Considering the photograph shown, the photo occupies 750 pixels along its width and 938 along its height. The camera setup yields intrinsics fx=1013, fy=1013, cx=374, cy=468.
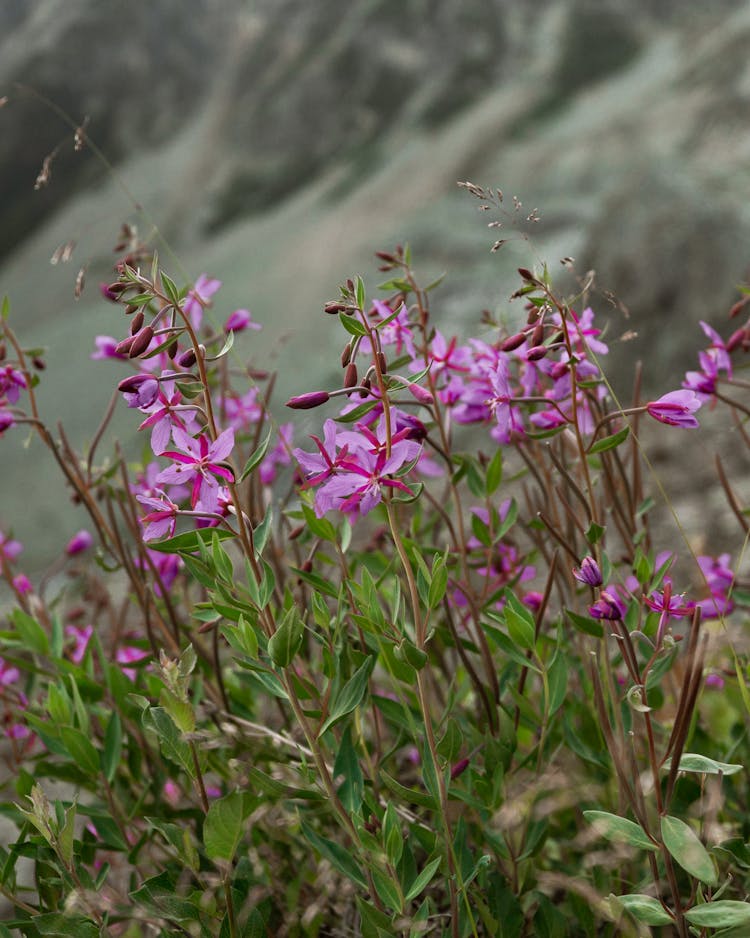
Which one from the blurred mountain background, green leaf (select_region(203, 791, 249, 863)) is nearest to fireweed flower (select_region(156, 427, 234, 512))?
green leaf (select_region(203, 791, 249, 863))

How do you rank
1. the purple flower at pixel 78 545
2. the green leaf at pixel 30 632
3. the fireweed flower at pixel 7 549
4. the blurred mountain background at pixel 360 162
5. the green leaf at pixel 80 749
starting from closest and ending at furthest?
the green leaf at pixel 80 749
the green leaf at pixel 30 632
the fireweed flower at pixel 7 549
the purple flower at pixel 78 545
the blurred mountain background at pixel 360 162

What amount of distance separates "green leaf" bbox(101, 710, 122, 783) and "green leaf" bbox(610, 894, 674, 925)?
0.52 meters

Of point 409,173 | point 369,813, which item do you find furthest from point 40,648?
point 409,173

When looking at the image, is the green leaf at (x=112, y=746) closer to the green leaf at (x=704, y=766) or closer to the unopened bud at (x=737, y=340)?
the green leaf at (x=704, y=766)

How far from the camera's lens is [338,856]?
900 mm

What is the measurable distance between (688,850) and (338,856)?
0.31 m

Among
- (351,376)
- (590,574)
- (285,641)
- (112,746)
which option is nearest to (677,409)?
(590,574)

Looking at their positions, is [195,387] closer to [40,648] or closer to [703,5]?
[40,648]

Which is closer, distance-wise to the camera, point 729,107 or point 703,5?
point 729,107

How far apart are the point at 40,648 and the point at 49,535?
300cm

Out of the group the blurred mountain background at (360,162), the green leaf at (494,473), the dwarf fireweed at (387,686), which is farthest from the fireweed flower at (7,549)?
the blurred mountain background at (360,162)

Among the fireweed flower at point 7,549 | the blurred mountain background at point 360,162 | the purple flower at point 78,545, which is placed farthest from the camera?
the blurred mountain background at point 360,162

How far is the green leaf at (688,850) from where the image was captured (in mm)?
722

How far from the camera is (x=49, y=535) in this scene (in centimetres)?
404
